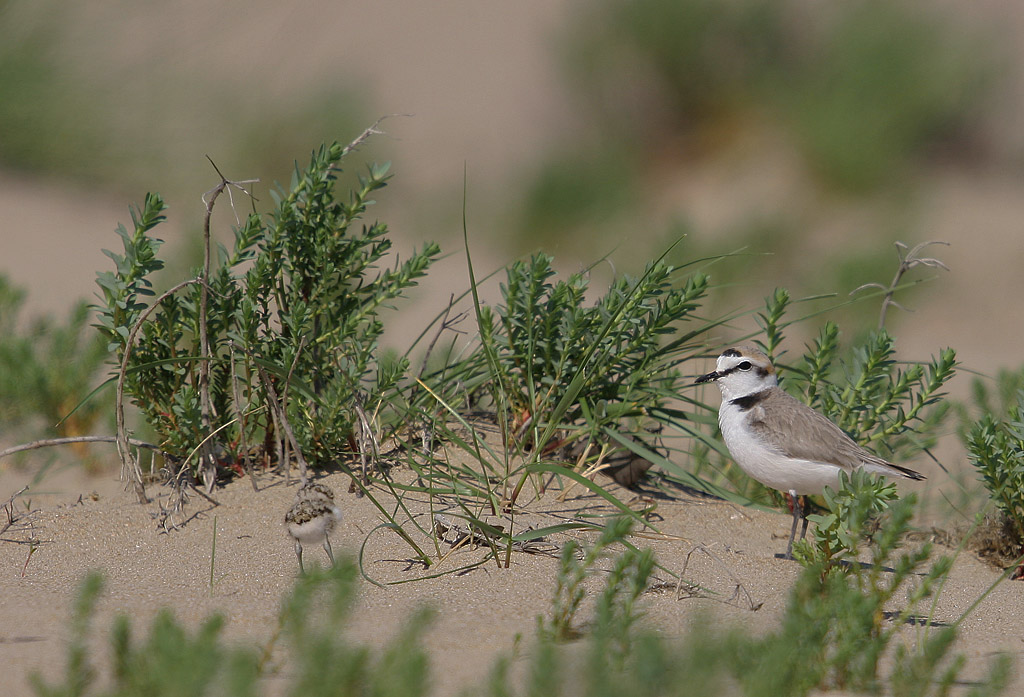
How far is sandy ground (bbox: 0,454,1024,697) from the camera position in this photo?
2621mm

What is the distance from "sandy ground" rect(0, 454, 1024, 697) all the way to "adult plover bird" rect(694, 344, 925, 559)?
0.27 meters

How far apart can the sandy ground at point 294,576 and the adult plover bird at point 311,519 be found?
110 millimetres

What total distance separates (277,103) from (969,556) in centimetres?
883

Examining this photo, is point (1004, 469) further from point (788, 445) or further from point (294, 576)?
point (294, 576)

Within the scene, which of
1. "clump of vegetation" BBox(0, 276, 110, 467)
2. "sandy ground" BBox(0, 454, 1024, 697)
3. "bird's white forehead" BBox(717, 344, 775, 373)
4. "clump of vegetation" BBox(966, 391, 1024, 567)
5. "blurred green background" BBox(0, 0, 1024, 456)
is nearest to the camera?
"sandy ground" BBox(0, 454, 1024, 697)

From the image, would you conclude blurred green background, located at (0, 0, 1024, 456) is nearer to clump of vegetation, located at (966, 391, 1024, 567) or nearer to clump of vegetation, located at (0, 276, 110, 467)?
clump of vegetation, located at (0, 276, 110, 467)

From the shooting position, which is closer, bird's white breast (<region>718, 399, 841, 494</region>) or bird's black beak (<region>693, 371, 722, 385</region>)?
bird's white breast (<region>718, 399, 841, 494</region>)

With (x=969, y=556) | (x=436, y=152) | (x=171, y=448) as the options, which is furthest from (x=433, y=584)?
(x=436, y=152)

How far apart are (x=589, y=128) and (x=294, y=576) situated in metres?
10.1

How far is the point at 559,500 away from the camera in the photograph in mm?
3650

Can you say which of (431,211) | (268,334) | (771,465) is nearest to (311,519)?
(268,334)

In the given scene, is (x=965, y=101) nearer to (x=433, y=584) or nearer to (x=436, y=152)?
(x=436, y=152)

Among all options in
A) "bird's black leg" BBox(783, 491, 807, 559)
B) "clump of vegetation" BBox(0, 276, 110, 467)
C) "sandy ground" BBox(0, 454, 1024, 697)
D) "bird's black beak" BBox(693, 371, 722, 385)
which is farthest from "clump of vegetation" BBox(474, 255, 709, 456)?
"clump of vegetation" BBox(0, 276, 110, 467)

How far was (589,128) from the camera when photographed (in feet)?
40.7
